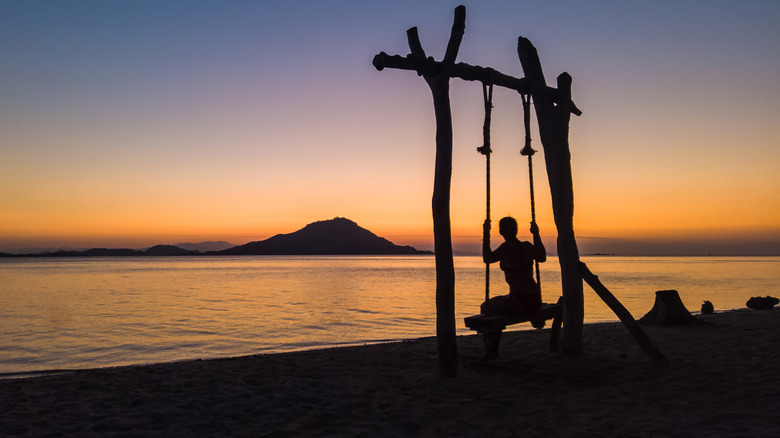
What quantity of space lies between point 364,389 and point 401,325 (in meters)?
11.4

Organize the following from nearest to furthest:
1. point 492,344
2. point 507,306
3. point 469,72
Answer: point 507,306 → point 469,72 → point 492,344

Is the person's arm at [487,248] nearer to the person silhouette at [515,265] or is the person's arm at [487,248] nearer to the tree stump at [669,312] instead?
the person silhouette at [515,265]

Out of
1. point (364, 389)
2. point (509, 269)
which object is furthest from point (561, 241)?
point (364, 389)

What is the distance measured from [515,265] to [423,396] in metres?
2.27

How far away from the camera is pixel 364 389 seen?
20.3 ft

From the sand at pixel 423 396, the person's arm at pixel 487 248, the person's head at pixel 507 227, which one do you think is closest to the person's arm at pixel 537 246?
the person's head at pixel 507 227

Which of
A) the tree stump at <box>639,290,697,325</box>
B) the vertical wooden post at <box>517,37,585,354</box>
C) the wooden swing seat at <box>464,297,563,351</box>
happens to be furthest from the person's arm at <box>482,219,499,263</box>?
the tree stump at <box>639,290,697,325</box>

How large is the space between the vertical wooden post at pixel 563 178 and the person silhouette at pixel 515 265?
2.80 ft

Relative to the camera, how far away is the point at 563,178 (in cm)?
784

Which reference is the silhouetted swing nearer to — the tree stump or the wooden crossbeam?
the wooden crossbeam

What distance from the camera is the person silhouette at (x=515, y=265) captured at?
22.3 ft

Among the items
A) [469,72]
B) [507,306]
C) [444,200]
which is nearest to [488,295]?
[507,306]

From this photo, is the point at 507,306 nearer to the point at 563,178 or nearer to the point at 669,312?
the point at 563,178

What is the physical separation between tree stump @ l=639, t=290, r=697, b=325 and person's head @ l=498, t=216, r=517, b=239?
6408 millimetres
